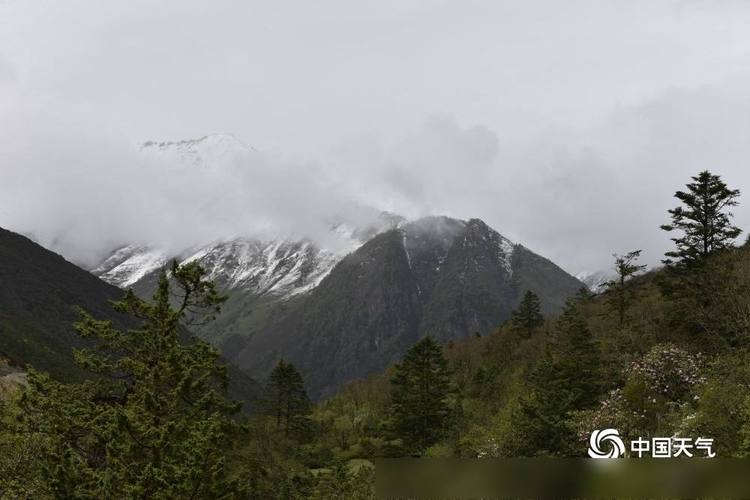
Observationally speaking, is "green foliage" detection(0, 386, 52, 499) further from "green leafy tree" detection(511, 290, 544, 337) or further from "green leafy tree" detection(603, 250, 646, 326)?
"green leafy tree" detection(511, 290, 544, 337)

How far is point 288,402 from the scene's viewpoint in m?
67.7

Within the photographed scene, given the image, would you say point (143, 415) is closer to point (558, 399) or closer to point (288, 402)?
point (558, 399)

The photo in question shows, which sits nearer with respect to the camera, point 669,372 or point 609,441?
point 609,441

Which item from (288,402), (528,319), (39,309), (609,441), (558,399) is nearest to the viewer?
(609,441)

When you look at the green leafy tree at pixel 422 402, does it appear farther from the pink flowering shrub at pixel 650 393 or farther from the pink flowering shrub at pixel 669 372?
the pink flowering shrub at pixel 669 372

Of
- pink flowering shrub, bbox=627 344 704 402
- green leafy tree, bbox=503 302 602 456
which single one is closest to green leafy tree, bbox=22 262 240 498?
green leafy tree, bbox=503 302 602 456

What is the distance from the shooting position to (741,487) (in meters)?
7.99

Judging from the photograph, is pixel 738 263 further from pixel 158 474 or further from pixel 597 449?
pixel 158 474

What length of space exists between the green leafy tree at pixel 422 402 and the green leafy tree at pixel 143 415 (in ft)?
94.1

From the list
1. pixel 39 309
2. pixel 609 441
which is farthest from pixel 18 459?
pixel 39 309

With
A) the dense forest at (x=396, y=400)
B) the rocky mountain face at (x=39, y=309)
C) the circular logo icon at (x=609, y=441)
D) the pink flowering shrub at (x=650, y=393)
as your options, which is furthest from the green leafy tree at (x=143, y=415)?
the rocky mountain face at (x=39, y=309)

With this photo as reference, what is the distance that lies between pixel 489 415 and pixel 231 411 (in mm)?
31891

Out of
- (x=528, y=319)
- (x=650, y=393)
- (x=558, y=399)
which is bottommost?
(x=558, y=399)

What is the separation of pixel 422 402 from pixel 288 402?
81.5 ft
